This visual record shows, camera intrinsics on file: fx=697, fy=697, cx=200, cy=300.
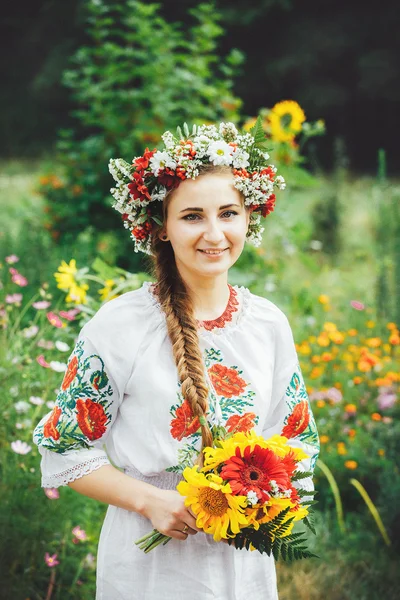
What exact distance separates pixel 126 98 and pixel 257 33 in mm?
11806

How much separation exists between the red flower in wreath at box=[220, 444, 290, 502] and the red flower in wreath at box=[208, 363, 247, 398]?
191 millimetres

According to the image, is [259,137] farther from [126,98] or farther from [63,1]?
[63,1]

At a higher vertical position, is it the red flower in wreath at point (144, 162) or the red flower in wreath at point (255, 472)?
the red flower in wreath at point (144, 162)

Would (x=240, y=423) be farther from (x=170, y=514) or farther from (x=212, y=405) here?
(x=170, y=514)

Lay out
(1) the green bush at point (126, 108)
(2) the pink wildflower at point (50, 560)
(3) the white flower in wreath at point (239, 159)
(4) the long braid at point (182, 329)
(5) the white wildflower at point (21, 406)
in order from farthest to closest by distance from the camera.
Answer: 1. (1) the green bush at point (126, 108)
2. (5) the white wildflower at point (21, 406)
3. (2) the pink wildflower at point (50, 560)
4. (3) the white flower in wreath at point (239, 159)
5. (4) the long braid at point (182, 329)

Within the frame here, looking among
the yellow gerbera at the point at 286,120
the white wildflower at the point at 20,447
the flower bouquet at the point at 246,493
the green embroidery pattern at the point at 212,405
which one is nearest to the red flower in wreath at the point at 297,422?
the green embroidery pattern at the point at 212,405

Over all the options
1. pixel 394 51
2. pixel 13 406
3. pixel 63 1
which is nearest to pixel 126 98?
pixel 13 406

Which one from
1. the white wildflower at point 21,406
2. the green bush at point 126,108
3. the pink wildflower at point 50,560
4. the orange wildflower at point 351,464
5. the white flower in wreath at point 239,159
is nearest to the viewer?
the white flower in wreath at point 239,159

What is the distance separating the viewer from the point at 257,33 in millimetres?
15555

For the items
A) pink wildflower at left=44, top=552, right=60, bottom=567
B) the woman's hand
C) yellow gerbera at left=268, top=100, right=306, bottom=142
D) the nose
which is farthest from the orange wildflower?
yellow gerbera at left=268, top=100, right=306, bottom=142

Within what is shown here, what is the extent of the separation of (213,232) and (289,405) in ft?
1.47

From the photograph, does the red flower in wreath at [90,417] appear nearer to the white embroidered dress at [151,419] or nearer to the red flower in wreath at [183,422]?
the white embroidered dress at [151,419]

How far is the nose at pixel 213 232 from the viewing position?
1.50 m

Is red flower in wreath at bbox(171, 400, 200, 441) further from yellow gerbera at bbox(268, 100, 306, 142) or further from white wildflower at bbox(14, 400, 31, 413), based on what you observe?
yellow gerbera at bbox(268, 100, 306, 142)
